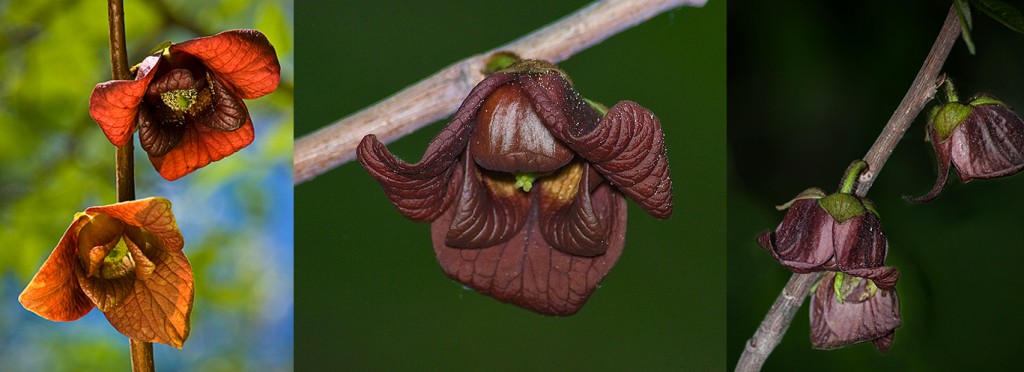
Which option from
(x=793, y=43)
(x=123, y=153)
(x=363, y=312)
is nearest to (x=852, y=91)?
(x=793, y=43)

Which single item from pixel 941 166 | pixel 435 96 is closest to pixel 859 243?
pixel 941 166

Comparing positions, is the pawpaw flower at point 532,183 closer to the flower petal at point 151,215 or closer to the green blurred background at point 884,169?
the flower petal at point 151,215

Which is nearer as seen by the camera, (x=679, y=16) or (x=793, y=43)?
(x=793, y=43)

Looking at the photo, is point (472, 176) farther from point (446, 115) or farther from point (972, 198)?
point (972, 198)

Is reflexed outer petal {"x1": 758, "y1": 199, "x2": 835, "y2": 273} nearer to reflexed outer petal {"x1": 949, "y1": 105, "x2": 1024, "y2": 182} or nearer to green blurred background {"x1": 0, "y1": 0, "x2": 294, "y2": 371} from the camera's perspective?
reflexed outer petal {"x1": 949, "y1": 105, "x2": 1024, "y2": 182}

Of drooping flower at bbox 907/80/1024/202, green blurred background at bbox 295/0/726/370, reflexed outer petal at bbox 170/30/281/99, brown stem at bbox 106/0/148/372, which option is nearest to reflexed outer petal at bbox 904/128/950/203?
drooping flower at bbox 907/80/1024/202
